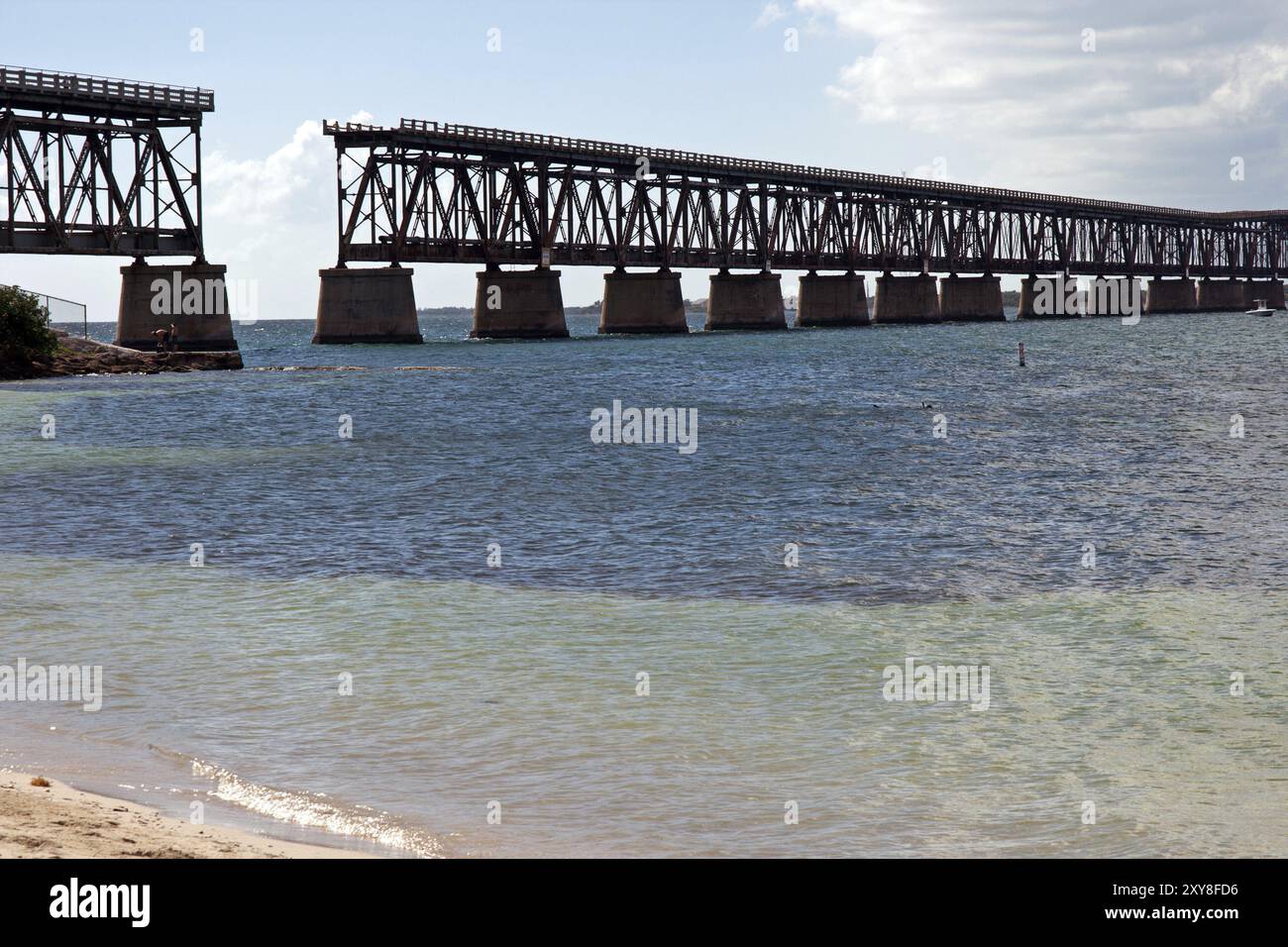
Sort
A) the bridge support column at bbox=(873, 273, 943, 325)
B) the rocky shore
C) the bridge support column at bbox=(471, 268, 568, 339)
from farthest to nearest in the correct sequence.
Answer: the bridge support column at bbox=(873, 273, 943, 325)
the bridge support column at bbox=(471, 268, 568, 339)
the rocky shore

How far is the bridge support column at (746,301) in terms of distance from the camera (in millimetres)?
147000

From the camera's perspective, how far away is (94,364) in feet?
231

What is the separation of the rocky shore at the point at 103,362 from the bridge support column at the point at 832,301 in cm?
A: 9078

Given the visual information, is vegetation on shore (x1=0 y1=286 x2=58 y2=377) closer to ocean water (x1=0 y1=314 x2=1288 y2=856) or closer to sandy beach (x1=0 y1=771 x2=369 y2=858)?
ocean water (x1=0 y1=314 x2=1288 y2=856)

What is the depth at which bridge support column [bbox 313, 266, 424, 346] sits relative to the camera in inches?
4193

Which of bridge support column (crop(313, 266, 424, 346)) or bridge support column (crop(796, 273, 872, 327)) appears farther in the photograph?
bridge support column (crop(796, 273, 872, 327))

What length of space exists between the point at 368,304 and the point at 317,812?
9963 centimetres

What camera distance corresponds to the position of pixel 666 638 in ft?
54.0

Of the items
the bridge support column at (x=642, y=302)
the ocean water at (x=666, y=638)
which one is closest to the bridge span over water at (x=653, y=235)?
the bridge support column at (x=642, y=302)

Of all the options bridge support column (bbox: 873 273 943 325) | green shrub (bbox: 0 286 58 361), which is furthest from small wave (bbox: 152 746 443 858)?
bridge support column (bbox: 873 273 943 325)

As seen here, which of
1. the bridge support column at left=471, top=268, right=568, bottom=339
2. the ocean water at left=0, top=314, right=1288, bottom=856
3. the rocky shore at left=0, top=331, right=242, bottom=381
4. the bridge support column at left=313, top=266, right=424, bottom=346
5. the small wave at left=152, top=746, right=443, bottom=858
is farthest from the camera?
the bridge support column at left=471, top=268, right=568, bottom=339

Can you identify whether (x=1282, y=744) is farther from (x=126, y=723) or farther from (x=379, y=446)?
(x=379, y=446)

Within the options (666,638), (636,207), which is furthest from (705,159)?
(666,638)

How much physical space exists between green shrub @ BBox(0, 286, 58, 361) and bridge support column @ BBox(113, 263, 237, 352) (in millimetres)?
19075
